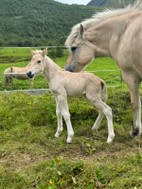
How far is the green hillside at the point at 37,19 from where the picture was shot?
55.5m

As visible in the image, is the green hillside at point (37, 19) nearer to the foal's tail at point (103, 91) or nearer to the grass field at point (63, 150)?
the grass field at point (63, 150)

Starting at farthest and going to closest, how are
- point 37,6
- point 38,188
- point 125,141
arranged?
point 37,6
point 125,141
point 38,188

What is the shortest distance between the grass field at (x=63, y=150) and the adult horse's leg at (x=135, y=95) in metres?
0.21

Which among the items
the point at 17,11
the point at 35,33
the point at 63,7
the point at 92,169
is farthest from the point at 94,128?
the point at 63,7

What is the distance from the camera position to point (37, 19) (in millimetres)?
68312

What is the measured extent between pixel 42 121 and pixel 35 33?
56492mm

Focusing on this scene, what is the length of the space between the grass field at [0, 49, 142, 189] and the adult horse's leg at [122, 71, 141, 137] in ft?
0.69

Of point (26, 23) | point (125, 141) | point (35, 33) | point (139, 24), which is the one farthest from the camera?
point (26, 23)

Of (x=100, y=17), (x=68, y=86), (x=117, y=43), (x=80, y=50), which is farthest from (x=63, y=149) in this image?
(x=100, y=17)

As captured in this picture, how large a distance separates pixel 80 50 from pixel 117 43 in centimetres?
84

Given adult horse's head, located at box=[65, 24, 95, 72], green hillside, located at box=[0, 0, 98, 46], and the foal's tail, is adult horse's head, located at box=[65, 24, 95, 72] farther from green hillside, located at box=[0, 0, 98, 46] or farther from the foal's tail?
green hillside, located at box=[0, 0, 98, 46]

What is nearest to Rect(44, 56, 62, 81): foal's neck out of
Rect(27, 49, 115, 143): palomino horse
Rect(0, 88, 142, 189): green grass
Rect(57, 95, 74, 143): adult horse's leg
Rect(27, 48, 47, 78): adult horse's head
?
Rect(27, 49, 115, 143): palomino horse

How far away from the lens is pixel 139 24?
3.94 meters

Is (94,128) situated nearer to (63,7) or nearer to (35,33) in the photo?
(35,33)
